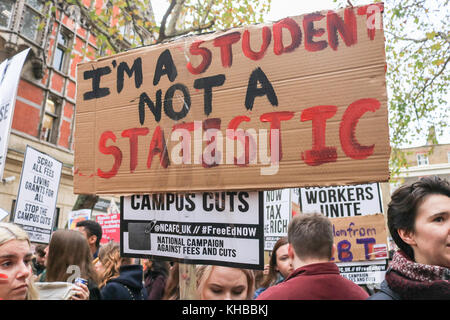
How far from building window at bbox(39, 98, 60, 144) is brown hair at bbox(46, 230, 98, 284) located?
13.4 meters

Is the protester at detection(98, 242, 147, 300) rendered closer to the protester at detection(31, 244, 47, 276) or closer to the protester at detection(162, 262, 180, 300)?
the protester at detection(162, 262, 180, 300)

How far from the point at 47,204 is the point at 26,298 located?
8.26 feet

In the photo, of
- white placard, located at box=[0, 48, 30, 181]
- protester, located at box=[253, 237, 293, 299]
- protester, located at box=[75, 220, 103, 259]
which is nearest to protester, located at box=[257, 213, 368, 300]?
protester, located at box=[253, 237, 293, 299]

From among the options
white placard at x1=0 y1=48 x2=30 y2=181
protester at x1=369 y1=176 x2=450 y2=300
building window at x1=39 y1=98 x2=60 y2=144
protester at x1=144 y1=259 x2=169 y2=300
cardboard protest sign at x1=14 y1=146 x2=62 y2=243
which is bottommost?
protester at x1=144 y1=259 x2=169 y2=300

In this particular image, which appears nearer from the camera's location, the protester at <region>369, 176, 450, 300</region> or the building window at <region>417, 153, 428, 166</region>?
the protester at <region>369, 176, 450, 300</region>

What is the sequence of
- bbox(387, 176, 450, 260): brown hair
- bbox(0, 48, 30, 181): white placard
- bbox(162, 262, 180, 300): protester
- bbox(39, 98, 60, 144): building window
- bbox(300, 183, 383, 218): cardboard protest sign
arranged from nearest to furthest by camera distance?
bbox(387, 176, 450, 260): brown hair, bbox(162, 262, 180, 300): protester, bbox(0, 48, 30, 181): white placard, bbox(300, 183, 383, 218): cardboard protest sign, bbox(39, 98, 60, 144): building window

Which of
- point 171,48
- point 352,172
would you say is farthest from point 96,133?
point 352,172

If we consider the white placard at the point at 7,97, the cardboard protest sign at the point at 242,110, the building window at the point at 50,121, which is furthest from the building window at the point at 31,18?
the cardboard protest sign at the point at 242,110

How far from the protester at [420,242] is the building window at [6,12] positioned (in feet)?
46.2

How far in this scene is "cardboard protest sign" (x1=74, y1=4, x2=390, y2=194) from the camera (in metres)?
1.86

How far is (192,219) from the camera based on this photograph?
7.39ft

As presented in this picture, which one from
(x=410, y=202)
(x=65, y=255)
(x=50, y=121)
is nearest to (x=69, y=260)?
(x=65, y=255)

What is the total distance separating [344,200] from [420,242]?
8.62 ft
